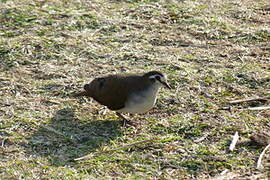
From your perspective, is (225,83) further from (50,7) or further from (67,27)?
(50,7)

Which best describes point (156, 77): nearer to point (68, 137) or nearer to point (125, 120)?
point (125, 120)

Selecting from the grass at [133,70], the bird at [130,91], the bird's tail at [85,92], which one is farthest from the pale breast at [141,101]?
the bird's tail at [85,92]

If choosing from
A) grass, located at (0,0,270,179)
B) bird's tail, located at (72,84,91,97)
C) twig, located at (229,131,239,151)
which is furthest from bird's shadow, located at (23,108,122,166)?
twig, located at (229,131,239,151)

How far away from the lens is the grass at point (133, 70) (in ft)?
18.6

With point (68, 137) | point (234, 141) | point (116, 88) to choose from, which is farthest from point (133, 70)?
point (234, 141)

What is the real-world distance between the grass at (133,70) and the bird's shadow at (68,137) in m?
0.01

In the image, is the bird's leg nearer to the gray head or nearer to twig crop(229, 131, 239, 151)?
the gray head

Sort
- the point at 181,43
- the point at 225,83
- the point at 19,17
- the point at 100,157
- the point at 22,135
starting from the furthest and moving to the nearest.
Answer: the point at 19,17 < the point at 181,43 < the point at 225,83 < the point at 22,135 < the point at 100,157

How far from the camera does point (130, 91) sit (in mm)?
6430

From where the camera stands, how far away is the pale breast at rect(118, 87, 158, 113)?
20.7 feet

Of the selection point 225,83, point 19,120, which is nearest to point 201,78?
point 225,83

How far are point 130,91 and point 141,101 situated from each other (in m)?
0.20

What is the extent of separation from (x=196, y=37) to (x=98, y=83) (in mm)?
2905

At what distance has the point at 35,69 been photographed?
7910mm
